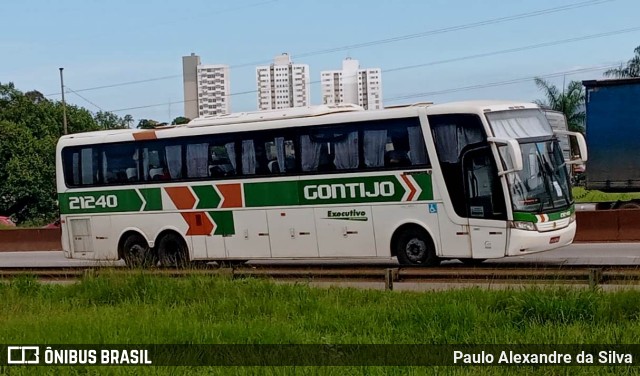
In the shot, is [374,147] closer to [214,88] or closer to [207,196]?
[207,196]

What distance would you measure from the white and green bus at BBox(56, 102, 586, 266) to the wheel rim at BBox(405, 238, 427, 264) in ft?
0.08

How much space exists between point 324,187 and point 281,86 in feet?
316

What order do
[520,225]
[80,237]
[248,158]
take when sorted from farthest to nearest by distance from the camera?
[80,237]
[248,158]
[520,225]

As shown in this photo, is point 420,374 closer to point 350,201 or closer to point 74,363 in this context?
point 74,363

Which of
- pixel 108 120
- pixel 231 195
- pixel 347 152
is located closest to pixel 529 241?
pixel 347 152

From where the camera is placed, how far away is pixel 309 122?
62.5ft

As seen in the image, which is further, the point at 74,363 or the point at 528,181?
the point at 528,181

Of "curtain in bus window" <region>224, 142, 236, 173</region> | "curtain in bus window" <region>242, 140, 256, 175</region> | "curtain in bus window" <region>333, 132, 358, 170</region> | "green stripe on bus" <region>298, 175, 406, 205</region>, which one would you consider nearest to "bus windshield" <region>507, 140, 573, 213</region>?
"green stripe on bus" <region>298, 175, 406, 205</region>

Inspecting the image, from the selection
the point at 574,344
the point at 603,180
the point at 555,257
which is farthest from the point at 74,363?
the point at 603,180

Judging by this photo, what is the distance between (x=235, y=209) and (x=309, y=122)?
2.47m

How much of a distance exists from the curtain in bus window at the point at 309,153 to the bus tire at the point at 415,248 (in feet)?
7.34

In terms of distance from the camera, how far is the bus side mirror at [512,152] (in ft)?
52.6

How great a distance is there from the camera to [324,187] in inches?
741

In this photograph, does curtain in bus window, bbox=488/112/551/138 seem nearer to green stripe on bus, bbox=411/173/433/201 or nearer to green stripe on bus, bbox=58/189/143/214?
green stripe on bus, bbox=411/173/433/201
